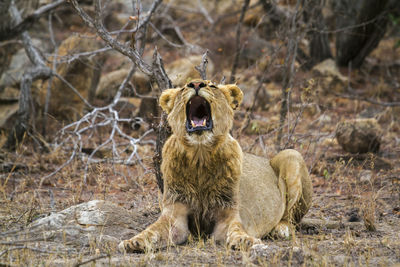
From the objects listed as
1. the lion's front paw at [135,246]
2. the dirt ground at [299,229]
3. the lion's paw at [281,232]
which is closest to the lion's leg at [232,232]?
the dirt ground at [299,229]

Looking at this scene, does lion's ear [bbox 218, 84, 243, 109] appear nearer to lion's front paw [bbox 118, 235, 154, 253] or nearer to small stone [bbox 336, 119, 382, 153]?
lion's front paw [bbox 118, 235, 154, 253]

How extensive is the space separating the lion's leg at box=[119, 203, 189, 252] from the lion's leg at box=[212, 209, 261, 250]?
307 millimetres

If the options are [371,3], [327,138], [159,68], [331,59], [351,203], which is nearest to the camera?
[159,68]

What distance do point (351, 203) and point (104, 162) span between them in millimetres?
3925

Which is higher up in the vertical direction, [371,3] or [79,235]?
[371,3]

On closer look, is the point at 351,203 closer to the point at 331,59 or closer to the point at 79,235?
the point at 79,235

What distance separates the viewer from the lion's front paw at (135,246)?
4.43 metres

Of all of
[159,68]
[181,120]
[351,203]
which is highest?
[159,68]

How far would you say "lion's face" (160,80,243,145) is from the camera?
190 inches

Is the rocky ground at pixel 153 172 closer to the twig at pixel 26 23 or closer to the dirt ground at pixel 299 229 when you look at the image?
the dirt ground at pixel 299 229

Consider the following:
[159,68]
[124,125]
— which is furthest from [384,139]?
[159,68]

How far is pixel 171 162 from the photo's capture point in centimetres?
506

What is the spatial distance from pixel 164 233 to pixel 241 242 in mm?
722

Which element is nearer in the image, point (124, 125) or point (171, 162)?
point (171, 162)
